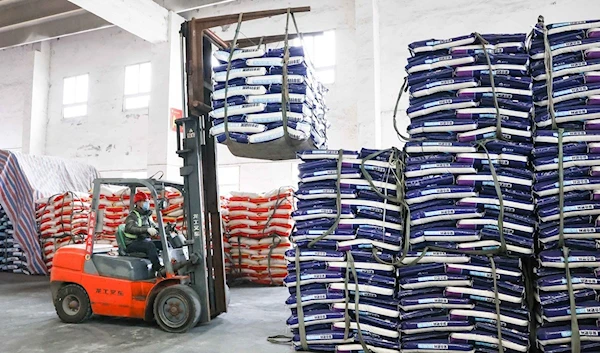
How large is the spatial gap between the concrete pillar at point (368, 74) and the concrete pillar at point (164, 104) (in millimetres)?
4546

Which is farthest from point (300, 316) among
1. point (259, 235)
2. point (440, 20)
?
point (440, 20)

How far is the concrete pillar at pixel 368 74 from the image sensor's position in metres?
10.7

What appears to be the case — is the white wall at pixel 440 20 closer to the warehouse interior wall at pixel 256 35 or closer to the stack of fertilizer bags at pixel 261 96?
the warehouse interior wall at pixel 256 35

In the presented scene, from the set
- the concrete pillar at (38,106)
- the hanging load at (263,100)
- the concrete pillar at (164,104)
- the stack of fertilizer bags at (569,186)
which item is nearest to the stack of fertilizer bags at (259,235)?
the concrete pillar at (164,104)

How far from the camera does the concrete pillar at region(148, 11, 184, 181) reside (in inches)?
465

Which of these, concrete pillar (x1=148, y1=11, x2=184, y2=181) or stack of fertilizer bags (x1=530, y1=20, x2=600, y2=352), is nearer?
stack of fertilizer bags (x1=530, y1=20, x2=600, y2=352)

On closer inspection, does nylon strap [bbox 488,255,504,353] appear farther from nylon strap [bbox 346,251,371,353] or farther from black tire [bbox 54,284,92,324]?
black tire [bbox 54,284,92,324]

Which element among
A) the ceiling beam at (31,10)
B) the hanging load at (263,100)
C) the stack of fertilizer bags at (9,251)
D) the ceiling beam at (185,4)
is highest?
the ceiling beam at (31,10)

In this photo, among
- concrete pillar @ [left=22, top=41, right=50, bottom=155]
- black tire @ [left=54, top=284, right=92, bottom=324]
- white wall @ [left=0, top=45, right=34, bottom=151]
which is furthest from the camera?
white wall @ [left=0, top=45, right=34, bottom=151]

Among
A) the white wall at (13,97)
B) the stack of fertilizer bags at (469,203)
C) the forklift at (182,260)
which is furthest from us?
the white wall at (13,97)

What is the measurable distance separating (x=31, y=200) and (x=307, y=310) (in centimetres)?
902

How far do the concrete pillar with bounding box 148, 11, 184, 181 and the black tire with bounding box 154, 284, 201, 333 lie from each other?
→ 6576mm

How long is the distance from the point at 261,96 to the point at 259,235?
5036 mm

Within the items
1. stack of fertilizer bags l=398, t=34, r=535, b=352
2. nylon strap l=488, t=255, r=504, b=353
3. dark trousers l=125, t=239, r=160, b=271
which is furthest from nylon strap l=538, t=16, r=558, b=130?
dark trousers l=125, t=239, r=160, b=271
